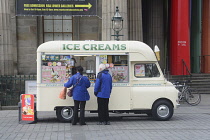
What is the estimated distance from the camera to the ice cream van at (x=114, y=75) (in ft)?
35.3

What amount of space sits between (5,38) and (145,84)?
9.13m

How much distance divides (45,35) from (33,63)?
1944mm

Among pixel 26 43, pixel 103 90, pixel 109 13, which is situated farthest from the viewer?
pixel 26 43

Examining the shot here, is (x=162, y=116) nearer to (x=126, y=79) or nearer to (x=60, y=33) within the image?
(x=126, y=79)

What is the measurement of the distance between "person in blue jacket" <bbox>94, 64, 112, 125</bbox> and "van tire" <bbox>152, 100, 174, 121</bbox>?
1.62 meters

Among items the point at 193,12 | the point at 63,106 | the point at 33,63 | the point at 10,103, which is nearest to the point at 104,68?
the point at 63,106

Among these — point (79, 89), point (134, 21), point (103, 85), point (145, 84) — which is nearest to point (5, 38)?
point (134, 21)

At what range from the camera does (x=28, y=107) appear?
10836 mm

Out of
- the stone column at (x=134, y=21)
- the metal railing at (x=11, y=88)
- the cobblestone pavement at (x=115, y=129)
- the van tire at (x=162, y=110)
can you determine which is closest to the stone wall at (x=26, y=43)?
the stone column at (x=134, y=21)

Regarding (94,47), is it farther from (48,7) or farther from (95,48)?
(48,7)

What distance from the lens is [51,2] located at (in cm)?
1772

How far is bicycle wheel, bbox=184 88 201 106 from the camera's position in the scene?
1583 centimetres

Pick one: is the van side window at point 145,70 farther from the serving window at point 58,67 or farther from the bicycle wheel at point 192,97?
the bicycle wheel at point 192,97

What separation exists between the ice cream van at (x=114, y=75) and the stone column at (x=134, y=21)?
10.4 m
